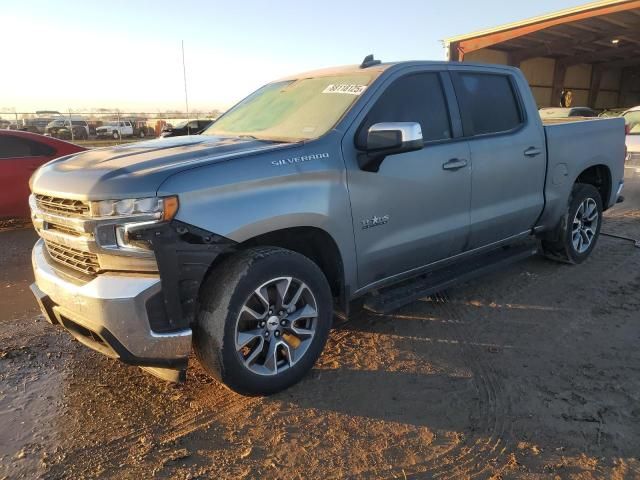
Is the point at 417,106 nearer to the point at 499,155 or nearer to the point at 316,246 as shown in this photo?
the point at 499,155

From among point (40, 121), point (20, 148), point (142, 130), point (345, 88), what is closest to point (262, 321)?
point (345, 88)

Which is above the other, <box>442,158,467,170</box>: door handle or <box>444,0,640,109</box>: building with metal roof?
<box>444,0,640,109</box>: building with metal roof

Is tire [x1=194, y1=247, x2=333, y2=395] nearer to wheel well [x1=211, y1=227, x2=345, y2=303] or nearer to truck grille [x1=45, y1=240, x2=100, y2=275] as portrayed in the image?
wheel well [x1=211, y1=227, x2=345, y2=303]

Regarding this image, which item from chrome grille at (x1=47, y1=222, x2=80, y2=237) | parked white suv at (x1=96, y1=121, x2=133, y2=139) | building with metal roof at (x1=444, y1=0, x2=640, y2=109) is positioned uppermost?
building with metal roof at (x1=444, y1=0, x2=640, y2=109)

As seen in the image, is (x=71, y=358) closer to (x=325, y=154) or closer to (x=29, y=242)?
(x=325, y=154)

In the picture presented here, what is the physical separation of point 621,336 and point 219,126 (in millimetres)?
3606

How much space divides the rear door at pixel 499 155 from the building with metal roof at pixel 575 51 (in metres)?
8.98

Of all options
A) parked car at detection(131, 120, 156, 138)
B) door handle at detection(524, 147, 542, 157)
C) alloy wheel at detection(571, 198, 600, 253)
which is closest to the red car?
door handle at detection(524, 147, 542, 157)

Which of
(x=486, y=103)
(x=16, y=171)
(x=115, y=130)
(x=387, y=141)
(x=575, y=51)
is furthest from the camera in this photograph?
(x=115, y=130)

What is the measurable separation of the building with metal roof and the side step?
30.9 ft

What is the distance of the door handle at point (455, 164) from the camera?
3975 millimetres

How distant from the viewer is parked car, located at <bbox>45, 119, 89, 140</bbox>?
30172mm

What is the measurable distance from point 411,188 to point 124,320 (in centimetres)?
210

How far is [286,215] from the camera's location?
3.09m
